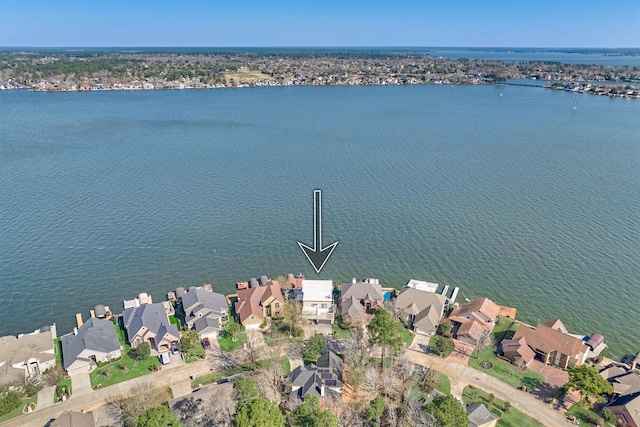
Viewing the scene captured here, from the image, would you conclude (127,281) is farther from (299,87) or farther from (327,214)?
(299,87)

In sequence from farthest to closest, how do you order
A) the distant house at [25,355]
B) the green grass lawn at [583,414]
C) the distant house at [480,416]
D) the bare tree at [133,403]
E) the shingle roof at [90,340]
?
the shingle roof at [90,340], the distant house at [25,355], the green grass lawn at [583,414], the distant house at [480,416], the bare tree at [133,403]

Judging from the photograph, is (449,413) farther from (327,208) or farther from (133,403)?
(327,208)

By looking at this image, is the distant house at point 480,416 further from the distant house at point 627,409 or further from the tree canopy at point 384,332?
the distant house at point 627,409

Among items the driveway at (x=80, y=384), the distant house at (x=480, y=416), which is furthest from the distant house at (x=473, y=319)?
the driveway at (x=80, y=384)

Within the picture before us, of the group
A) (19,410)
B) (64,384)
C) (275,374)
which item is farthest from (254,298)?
(19,410)

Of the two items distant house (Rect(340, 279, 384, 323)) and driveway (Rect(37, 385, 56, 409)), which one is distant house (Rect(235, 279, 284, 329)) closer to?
distant house (Rect(340, 279, 384, 323))

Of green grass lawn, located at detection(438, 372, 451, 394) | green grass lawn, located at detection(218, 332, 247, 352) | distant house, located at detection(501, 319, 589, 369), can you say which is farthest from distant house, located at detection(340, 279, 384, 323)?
distant house, located at detection(501, 319, 589, 369)
